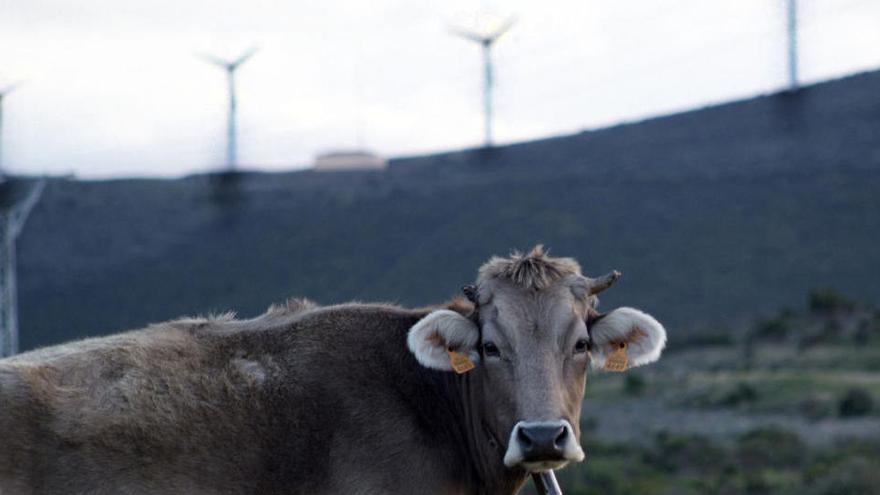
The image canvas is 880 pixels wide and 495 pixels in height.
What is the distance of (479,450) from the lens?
11805 millimetres

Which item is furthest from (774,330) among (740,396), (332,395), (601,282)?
(332,395)

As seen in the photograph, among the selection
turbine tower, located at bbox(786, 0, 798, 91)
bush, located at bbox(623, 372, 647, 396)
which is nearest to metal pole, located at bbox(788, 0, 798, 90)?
turbine tower, located at bbox(786, 0, 798, 91)

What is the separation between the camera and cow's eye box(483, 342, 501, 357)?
458 inches

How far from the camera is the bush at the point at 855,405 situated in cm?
3850

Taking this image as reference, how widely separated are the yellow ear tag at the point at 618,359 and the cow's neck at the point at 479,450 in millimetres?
1037

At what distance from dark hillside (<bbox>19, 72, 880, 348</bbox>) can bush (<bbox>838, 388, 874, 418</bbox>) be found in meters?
32.3

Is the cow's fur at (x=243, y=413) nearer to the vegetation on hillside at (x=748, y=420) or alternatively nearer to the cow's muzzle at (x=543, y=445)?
the cow's muzzle at (x=543, y=445)

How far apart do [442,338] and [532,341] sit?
0.74 metres

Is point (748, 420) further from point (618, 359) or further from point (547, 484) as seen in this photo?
point (547, 484)

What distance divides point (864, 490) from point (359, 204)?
69.2 m

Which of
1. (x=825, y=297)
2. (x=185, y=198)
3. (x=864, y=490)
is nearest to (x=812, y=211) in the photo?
(x=825, y=297)

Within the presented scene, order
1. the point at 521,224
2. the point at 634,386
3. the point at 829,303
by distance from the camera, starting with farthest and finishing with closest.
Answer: the point at 521,224 → the point at 829,303 → the point at 634,386

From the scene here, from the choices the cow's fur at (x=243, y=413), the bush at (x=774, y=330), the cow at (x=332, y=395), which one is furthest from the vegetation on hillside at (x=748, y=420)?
the cow's fur at (x=243, y=413)

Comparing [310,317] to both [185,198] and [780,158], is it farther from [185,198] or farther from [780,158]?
[185,198]
